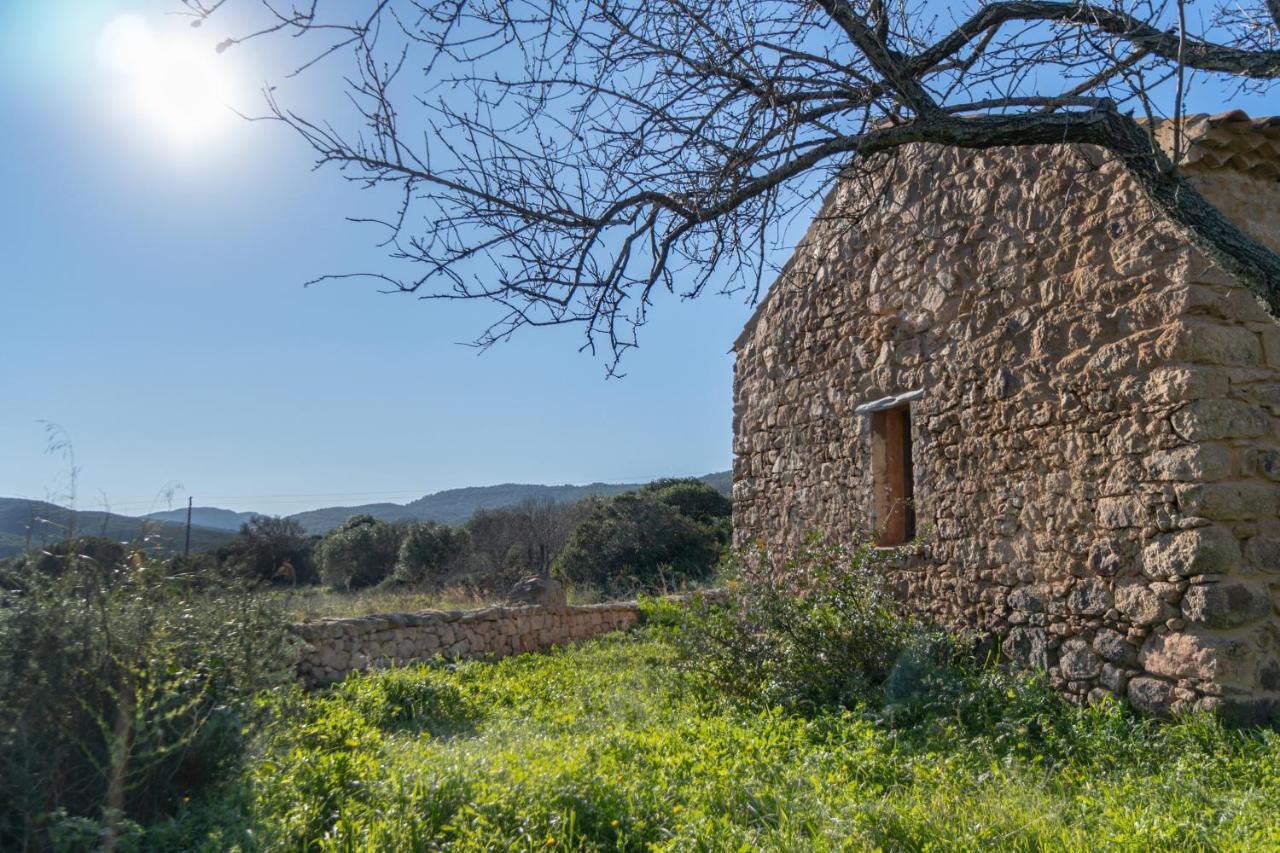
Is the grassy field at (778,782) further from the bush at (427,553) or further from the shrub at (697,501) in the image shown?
the bush at (427,553)

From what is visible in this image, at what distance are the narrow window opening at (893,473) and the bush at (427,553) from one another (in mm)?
14364

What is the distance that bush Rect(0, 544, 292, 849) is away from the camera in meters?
3.10

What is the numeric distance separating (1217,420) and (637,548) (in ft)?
40.6

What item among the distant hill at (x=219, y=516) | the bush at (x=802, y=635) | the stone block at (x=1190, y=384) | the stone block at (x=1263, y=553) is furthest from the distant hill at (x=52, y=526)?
the stone block at (x=1263, y=553)

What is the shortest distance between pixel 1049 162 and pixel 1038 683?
136 inches

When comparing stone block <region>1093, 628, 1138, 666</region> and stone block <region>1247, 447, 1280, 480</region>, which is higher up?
stone block <region>1247, 447, 1280, 480</region>

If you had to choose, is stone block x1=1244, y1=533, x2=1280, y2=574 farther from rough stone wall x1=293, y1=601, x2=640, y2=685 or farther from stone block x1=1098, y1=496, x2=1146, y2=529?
rough stone wall x1=293, y1=601, x2=640, y2=685

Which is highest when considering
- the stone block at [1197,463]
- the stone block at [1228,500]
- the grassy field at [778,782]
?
the stone block at [1197,463]

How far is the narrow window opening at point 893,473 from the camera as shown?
7.32 metres

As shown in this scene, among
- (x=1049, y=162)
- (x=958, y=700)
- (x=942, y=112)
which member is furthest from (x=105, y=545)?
(x=1049, y=162)

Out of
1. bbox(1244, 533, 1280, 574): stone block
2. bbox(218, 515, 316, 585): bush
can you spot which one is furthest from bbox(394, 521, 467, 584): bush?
bbox(1244, 533, 1280, 574): stone block

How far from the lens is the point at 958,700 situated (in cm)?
542

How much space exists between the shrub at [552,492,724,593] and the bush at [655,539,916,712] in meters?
8.77

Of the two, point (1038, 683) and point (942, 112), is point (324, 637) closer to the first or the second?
point (1038, 683)
